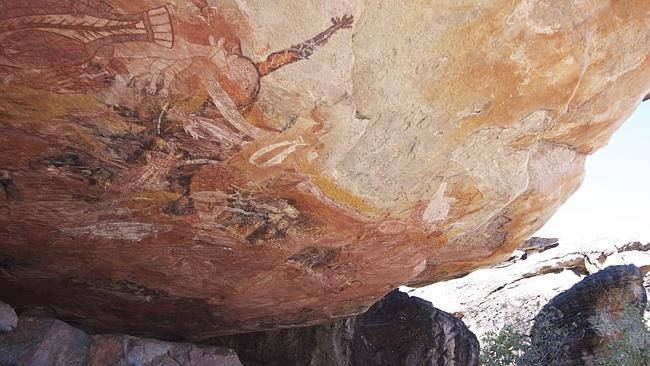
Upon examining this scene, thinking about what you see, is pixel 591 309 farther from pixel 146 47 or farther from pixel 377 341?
pixel 146 47

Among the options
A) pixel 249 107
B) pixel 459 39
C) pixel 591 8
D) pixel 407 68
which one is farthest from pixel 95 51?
pixel 591 8

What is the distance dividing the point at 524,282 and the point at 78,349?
13269 mm

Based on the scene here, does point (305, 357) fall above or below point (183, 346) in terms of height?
above

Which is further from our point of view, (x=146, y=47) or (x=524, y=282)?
(x=524, y=282)

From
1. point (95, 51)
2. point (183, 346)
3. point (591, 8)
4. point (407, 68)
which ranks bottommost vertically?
point (183, 346)

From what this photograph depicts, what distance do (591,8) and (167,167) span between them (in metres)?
3.54

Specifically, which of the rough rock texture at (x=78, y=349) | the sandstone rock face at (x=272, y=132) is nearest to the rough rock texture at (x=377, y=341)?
the sandstone rock face at (x=272, y=132)

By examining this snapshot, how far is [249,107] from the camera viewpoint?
13.0 feet

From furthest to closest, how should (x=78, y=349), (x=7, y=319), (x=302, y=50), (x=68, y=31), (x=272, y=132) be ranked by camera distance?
1. (x=78, y=349)
2. (x=7, y=319)
3. (x=272, y=132)
4. (x=302, y=50)
5. (x=68, y=31)

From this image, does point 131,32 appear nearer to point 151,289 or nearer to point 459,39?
point 459,39

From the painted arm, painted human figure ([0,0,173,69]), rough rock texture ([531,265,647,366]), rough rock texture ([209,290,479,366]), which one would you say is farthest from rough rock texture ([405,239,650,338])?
painted human figure ([0,0,173,69])

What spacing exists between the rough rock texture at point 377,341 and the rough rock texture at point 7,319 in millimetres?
4231

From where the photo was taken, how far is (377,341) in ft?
34.8

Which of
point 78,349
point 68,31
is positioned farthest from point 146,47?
point 78,349
